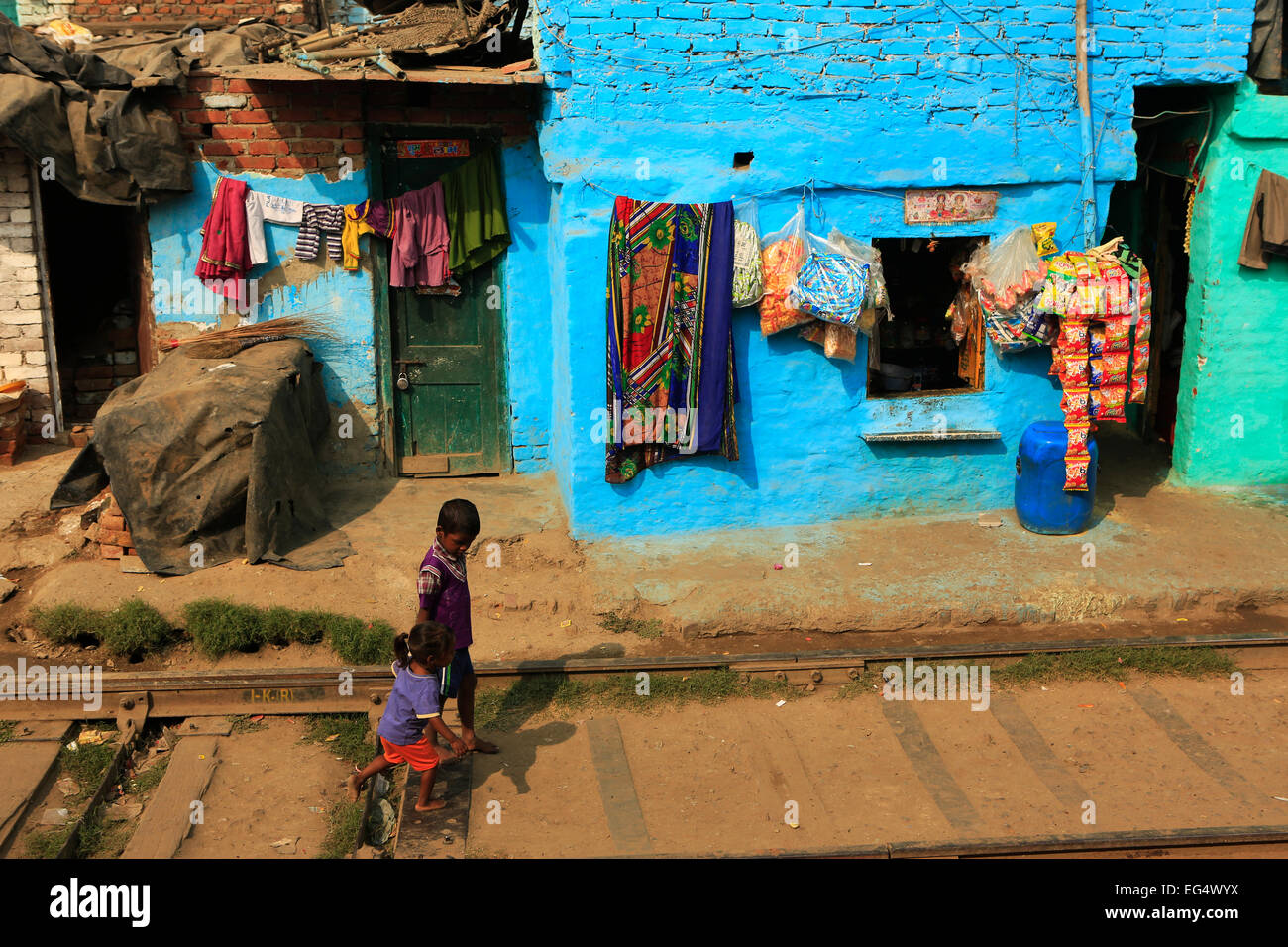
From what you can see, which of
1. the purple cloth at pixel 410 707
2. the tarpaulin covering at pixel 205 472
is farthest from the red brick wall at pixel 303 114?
the purple cloth at pixel 410 707

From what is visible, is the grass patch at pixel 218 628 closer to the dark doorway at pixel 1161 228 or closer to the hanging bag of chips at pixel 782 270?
the hanging bag of chips at pixel 782 270

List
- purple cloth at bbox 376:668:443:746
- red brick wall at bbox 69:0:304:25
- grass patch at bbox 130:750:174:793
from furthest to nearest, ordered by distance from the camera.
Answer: red brick wall at bbox 69:0:304:25 < grass patch at bbox 130:750:174:793 < purple cloth at bbox 376:668:443:746

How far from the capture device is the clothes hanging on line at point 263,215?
886 cm

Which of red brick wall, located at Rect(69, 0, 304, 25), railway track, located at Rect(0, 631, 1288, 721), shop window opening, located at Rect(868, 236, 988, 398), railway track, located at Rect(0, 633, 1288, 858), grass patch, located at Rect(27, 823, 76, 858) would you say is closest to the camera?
grass patch, located at Rect(27, 823, 76, 858)

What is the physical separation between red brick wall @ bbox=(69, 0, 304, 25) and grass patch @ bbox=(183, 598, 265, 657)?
22.5ft

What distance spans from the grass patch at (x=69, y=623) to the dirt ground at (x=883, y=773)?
2.74 m

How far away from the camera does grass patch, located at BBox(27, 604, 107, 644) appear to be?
22.9 ft

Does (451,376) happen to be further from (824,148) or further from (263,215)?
(824,148)

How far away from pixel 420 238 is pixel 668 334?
2424mm

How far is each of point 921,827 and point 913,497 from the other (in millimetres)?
3674

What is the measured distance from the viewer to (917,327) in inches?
A: 391
